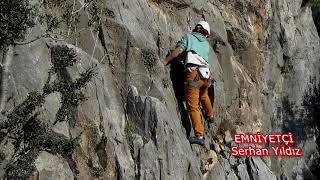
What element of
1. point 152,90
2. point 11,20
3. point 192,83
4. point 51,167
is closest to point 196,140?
point 192,83

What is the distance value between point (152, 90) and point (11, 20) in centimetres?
600

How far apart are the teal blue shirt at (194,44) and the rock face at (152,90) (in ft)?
2.38

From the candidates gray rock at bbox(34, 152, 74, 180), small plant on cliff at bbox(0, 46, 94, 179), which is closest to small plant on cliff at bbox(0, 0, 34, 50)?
small plant on cliff at bbox(0, 46, 94, 179)

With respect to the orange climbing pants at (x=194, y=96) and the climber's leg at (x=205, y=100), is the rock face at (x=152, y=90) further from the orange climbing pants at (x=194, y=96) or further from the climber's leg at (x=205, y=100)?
the climber's leg at (x=205, y=100)

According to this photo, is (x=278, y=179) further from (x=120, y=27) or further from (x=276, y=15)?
(x=120, y=27)

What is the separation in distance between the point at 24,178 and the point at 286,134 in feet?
48.9

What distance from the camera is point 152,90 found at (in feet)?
49.9

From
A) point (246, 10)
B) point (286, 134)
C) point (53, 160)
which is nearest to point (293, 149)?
point (286, 134)

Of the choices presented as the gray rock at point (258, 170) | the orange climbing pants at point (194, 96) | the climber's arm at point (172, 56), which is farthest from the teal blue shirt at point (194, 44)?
the gray rock at point (258, 170)

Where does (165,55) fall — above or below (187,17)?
below

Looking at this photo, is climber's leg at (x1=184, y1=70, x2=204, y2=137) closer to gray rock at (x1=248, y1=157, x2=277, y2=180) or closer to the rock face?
the rock face

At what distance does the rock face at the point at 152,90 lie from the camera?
483 inches

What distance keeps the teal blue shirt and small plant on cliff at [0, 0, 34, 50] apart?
720cm

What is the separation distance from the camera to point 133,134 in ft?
46.3
